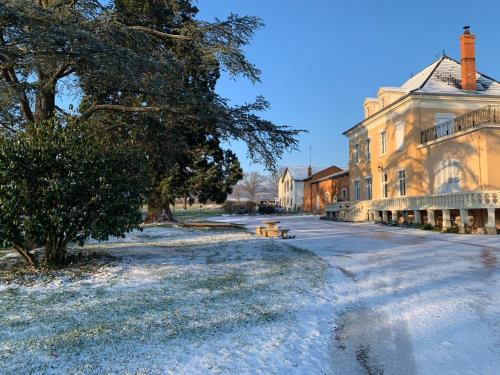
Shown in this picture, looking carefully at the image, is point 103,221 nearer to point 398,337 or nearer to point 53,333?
point 53,333

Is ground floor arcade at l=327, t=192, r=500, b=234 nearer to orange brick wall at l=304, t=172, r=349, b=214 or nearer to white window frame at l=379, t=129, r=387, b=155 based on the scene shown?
white window frame at l=379, t=129, r=387, b=155

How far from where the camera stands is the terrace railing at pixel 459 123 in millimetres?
20564

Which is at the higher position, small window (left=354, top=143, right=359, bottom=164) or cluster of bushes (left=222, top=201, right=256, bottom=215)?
small window (left=354, top=143, right=359, bottom=164)

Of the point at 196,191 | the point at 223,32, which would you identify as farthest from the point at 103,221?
the point at 196,191

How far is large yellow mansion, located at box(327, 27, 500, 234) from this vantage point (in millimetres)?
18656

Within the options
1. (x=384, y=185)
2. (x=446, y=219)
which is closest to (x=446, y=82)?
(x=384, y=185)

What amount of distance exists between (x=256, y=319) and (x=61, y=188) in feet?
14.2

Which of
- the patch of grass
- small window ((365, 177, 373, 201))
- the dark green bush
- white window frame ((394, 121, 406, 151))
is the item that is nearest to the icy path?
the dark green bush

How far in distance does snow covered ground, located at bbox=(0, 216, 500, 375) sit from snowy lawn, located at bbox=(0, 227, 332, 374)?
0.02m

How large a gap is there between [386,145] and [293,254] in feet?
66.6

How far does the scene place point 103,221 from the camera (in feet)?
25.8

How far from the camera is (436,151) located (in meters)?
22.5

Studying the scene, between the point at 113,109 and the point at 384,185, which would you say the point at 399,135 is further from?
the point at 113,109

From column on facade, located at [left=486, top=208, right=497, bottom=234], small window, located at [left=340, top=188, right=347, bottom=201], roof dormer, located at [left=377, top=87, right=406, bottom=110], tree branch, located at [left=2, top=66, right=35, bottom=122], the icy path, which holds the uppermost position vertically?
roof dormer, located at [left=377, top=87, right=406, bottom=110]
